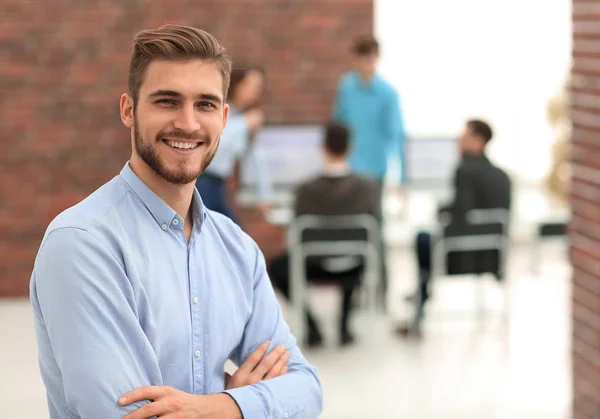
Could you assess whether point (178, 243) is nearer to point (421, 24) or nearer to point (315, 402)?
point (315, 402)

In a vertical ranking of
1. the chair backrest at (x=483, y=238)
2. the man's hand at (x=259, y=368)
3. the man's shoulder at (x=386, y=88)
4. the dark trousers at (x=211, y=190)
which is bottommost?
the chair backrest at (x=483, y=238)

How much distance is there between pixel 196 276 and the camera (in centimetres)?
186

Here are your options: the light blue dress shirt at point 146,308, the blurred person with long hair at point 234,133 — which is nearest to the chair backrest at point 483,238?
the blurred person with long hair at point 234,133

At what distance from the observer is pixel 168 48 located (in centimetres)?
174

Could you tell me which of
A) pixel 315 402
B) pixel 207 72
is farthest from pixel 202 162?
pixel 315 402

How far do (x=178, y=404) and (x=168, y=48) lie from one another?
0.59m

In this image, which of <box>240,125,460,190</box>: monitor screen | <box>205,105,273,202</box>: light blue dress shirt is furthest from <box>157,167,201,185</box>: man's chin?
<box>240,125,460,190</box>: monitor screen

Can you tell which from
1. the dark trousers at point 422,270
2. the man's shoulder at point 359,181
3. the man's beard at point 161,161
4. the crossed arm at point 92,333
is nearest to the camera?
the crossed arm at point 92,333

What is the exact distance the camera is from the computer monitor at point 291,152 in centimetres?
639

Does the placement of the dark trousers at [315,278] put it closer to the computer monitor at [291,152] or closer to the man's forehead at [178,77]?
the computer monitor at [291,152]

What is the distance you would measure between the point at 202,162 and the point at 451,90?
6289 millimetres

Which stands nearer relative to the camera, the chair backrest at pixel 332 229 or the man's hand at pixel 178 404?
the man's hand at pixel 178 404

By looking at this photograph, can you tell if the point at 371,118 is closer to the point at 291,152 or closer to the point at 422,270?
the point at 291,152

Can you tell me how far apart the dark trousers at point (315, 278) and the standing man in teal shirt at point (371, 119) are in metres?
0.60
